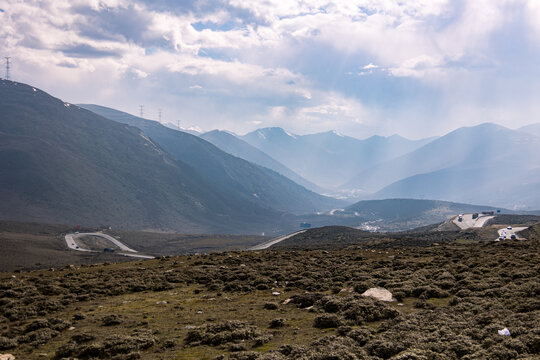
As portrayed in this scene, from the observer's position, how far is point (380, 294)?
21.4 m

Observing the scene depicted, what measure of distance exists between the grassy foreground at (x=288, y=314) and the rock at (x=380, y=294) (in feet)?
1.75

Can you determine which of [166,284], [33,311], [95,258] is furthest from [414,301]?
[95,258]

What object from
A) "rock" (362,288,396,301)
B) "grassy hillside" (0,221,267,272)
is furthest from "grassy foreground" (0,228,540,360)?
"grassy hillside" (0,221,267,272)

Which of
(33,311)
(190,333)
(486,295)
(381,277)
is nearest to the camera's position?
(190,333)

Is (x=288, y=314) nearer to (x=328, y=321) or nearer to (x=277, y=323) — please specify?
(x=277, y=323)

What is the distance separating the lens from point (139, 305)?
2409 cm

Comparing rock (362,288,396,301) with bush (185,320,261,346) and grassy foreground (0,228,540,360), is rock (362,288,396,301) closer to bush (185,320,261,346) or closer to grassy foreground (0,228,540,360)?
grassy foreground (0,228,540,360)

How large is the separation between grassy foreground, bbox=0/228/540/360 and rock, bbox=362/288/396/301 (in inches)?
21.0

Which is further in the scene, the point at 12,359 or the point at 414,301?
the point at 414,301

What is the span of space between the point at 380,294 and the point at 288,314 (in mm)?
5482

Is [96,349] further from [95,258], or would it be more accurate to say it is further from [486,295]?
[95,258]

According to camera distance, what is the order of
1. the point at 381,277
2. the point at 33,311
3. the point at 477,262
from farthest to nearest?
the point at 477,262 → the point at 381,277 → the point at 33,311

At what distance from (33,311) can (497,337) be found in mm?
23740

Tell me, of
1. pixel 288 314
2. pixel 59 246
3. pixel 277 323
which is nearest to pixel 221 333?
pixel 277 323
